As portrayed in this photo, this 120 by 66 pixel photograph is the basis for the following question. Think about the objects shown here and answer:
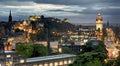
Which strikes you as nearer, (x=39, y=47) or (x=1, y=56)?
(x=1, y=56)

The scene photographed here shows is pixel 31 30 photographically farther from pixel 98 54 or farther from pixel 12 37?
pixel 98 54

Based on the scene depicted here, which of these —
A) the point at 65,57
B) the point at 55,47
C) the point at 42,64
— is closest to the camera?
the point at 42,64

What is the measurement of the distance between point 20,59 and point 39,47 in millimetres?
17574

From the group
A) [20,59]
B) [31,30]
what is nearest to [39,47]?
[20,59]

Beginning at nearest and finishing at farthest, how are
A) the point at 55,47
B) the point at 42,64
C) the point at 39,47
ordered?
1. the point at 42,64
2. the point at 39,47
3. the point at 55,47

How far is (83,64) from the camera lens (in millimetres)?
58562

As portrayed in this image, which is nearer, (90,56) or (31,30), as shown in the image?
(90,56)

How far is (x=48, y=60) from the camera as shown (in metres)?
70.6

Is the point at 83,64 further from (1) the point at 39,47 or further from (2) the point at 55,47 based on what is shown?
(2) the point at 55,47

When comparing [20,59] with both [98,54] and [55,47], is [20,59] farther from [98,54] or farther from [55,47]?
[55,47]

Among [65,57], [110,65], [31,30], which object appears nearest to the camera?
[110,65]

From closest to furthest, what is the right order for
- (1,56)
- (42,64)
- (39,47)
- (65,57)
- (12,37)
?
1. (1,56)
2. (42,64)
3. (65,57)
4. (39,47)
5. (12,37)

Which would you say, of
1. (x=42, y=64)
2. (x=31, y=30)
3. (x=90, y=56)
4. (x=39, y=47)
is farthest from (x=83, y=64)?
(x=31, y=30)

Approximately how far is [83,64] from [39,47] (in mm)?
26620
